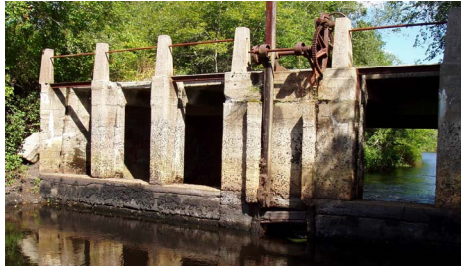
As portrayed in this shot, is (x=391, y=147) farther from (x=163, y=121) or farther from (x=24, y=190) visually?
(x=24, y=190)

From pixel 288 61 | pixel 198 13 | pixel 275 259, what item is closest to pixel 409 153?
pixel 288 61

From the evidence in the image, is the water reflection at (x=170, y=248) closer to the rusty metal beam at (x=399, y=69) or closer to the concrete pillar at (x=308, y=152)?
the concrete pillar at (x=308, y=152)

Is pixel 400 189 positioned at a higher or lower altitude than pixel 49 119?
lower

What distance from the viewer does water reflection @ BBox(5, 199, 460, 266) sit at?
8.50 metres

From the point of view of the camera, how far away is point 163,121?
1191cm

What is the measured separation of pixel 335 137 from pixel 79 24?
11447mm

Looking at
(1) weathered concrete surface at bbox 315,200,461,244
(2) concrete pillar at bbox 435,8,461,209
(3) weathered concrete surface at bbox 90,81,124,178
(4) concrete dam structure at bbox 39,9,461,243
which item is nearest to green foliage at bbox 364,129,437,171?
(4) concrete dam structure at bbox 39,9,461,243

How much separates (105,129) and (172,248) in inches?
195

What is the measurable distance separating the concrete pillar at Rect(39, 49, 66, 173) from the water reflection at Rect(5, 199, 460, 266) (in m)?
2.98

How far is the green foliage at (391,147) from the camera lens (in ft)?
89.7

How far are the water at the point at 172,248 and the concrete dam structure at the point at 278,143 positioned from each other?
33 centimetres

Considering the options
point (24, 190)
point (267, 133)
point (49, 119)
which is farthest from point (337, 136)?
point (24, 190)

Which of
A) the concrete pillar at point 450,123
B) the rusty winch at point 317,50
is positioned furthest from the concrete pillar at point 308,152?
the concrete pillar at point 450,123

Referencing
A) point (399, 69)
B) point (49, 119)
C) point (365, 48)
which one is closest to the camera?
point (399, 69)
